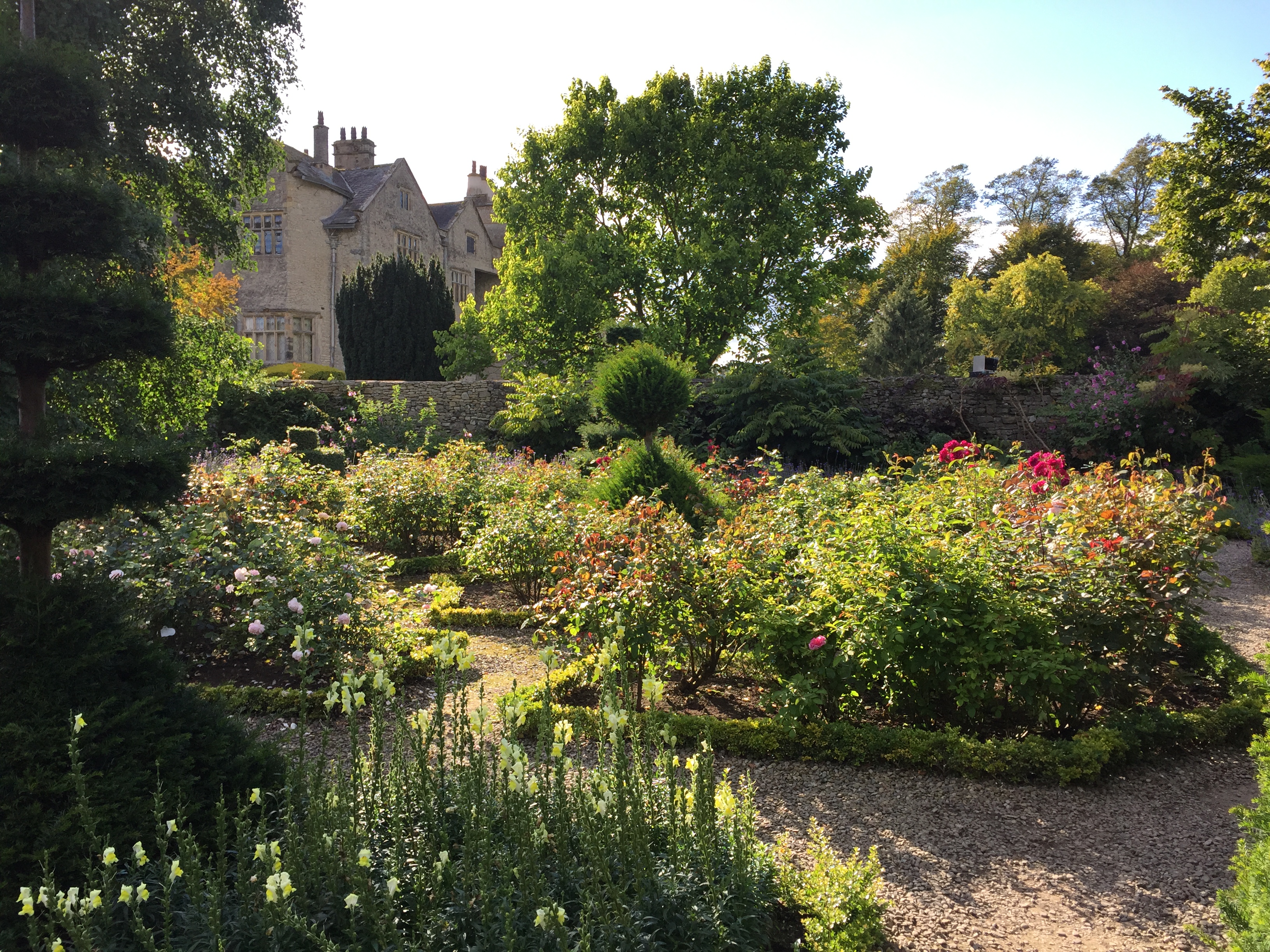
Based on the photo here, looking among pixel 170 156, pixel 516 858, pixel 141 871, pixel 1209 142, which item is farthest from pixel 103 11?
pixel 1209 142

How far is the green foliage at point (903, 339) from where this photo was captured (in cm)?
2878

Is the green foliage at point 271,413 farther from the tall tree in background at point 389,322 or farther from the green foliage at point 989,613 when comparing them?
Result: the green foliage at point 989,613

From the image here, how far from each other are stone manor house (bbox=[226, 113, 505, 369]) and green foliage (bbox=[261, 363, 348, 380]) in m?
2.99

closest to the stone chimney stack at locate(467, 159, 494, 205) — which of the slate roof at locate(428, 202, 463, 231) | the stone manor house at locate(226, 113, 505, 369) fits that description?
the slate roof at locate(428, 202, 463, 231)

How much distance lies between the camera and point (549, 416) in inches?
609

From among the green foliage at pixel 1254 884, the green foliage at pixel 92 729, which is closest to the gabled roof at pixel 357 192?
the green foliage at pixel 92 729

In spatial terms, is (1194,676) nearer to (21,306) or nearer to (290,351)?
(21,306)

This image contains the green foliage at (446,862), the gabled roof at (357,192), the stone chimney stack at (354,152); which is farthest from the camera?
the stone chimney stack at (354,152)

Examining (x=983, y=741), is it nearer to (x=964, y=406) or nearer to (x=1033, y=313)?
(x=964, y=406)

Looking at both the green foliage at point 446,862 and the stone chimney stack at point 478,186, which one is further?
the stone chimney stack at point 478,186

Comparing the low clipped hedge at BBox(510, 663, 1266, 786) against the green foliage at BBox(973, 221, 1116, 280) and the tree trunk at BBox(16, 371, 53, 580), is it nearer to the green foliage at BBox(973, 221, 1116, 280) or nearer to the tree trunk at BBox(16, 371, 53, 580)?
the tree trunk at BBox(16, 371, 53, 580)

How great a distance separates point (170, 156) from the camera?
8133 mm

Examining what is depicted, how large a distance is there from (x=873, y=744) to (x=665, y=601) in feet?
4.46

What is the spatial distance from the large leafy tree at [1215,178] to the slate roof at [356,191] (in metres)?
23.5
